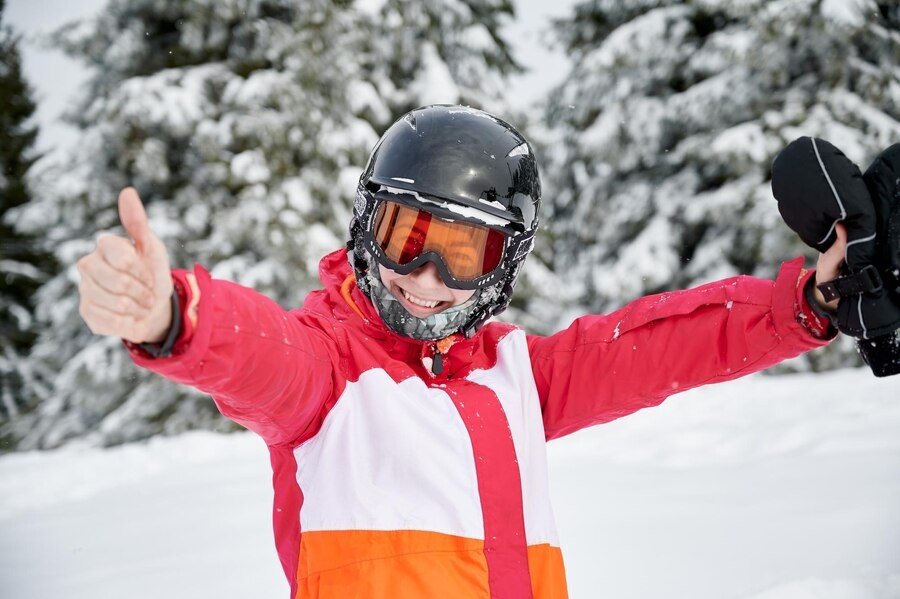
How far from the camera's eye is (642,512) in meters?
4.05

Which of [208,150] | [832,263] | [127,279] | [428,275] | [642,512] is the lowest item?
[642,512]

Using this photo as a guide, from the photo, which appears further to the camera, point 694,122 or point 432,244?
point 694,122

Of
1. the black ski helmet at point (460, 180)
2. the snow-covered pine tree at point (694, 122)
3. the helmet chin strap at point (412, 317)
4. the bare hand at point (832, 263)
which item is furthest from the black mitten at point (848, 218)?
the snow-covered pine tree at point (694, 122)

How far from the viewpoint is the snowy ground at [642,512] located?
3.14 m

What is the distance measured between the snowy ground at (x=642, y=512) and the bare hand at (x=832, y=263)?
1.53m

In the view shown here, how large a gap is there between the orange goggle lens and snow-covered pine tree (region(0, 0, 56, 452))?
9.60m

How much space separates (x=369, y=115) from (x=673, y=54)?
473 centimetres

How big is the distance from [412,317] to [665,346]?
68 centimetres

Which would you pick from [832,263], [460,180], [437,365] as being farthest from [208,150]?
[832,263]

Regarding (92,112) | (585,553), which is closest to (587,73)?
(92,112)

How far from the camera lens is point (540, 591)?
5.93 feet

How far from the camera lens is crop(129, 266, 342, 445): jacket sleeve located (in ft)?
4.17

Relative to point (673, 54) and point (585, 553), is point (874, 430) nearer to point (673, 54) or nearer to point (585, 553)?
point (585, 553)

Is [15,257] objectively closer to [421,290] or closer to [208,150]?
[208,150]
